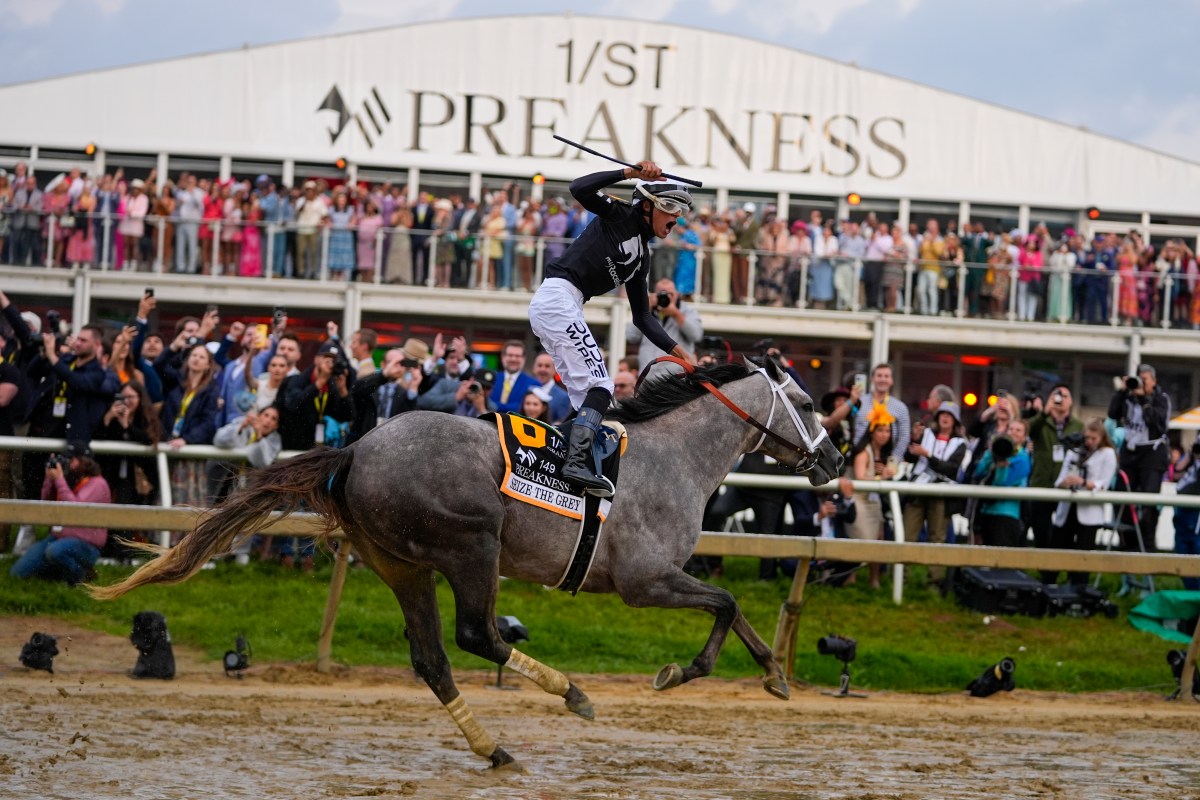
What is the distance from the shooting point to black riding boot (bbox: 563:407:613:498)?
661cm

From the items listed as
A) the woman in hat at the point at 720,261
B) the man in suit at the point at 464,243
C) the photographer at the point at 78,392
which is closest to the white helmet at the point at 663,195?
the photographer at the point at 78,392

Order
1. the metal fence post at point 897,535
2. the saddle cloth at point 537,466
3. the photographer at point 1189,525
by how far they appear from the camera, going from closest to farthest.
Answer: the saddle cloth at point 537,466, the metal fence post at point 897,535, the photographer at point 1189,525

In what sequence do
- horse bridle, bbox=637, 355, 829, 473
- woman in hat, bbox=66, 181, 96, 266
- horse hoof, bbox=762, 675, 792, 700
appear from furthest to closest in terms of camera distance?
woman in hat, bbox=66, 181, 96, 266, horse bridle, bbox=637, 355, 829, 473, horse hoof, bbox=762, 675, 792, 700

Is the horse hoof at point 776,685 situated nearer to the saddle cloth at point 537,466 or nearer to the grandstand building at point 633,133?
the saddle cloth at point 537,466

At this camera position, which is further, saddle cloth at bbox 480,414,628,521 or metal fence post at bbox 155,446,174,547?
metal fence post at bbox 155,446,174,547

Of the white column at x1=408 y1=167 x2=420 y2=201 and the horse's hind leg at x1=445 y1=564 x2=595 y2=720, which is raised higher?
the white column at x1=408 y1=167 x2=420 y2=201

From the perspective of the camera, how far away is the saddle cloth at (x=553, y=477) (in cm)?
661

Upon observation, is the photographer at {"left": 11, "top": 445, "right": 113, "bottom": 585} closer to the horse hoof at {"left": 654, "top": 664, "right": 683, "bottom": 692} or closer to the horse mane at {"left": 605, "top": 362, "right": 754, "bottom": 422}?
the horse mane at {"left": 605, "top": 362, "right": 754, "bottom": 422}

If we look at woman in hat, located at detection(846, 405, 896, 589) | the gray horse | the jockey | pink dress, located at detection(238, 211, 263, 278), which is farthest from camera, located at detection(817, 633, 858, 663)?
pink dress, located at detection(238, 211, 263, 278)

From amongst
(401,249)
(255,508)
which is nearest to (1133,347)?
(401,249)

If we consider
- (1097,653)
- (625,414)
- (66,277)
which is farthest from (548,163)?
(625,414)

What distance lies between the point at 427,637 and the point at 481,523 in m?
0.67

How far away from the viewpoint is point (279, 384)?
11453 millimetres

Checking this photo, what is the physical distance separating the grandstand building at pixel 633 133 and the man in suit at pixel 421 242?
3.47m
